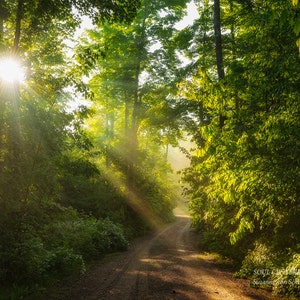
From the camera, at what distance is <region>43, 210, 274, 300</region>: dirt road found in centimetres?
812

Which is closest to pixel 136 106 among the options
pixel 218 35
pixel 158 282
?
pixel 218 35

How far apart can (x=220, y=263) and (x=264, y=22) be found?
968 cm

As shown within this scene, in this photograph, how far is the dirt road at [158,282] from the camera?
320 inches

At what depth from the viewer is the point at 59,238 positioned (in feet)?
41.5

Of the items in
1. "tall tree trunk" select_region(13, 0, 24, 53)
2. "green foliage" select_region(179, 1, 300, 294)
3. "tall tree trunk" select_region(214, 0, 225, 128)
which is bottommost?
"green foliage" select_region(179, 1, 300, 294)

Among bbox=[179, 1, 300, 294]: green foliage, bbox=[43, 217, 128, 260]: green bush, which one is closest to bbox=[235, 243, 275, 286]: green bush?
bbox=[179, 1, 300, 294]: green foliage

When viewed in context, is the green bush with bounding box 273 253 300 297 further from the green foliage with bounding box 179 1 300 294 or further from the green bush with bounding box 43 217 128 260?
the green bush with bounding box 43 217 128 260

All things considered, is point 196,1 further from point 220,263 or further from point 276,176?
point 220,263

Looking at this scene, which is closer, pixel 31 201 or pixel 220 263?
pixel 31 201

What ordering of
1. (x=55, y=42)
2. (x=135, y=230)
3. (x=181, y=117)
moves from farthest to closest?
1. (x=135, y=230)
2. (x=181, y=117)
3. (x=55, y=42)

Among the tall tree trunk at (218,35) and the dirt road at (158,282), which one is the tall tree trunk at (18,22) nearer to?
the dirt road at (158,282)

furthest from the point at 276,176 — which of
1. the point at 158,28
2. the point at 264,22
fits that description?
the point at 158,28

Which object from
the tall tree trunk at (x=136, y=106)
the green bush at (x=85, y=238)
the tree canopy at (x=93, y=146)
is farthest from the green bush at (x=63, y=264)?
the tall tree trunk at (x=136, y=106)

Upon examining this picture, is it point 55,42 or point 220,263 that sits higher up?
point 55,42
